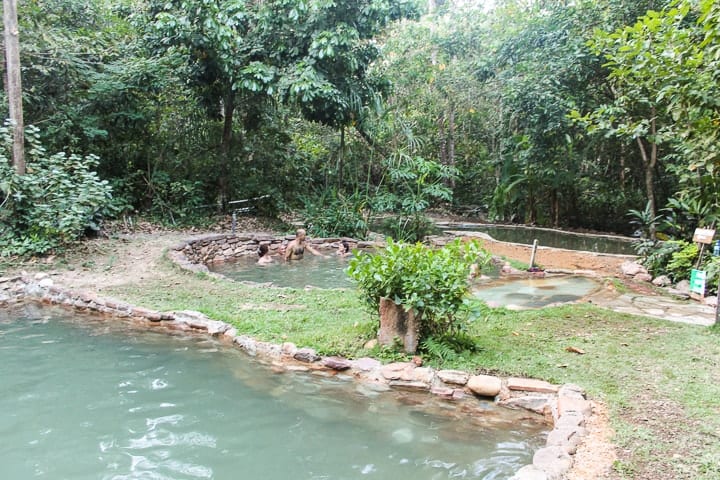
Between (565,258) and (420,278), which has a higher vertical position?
(420,278)

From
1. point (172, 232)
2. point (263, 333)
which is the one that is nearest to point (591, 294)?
point (263, 333)

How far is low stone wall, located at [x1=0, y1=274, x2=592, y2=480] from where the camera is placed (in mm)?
2762

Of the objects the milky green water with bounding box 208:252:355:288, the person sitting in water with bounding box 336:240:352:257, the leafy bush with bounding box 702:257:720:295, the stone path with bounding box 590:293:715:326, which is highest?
the leafy bush with bounding box 702:257:720:295

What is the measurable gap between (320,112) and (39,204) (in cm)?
605

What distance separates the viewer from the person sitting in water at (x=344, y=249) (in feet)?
33.5

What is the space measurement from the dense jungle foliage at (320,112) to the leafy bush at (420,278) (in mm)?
4833

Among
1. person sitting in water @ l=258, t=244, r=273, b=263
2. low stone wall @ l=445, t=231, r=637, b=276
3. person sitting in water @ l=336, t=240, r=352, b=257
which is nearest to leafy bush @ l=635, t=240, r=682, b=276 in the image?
low stone wall @ l=445, t=231, r=637, b=276

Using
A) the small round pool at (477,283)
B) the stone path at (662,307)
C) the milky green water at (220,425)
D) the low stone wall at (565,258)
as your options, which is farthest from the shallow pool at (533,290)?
the milky green water at (220,425)

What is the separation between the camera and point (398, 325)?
4188mm

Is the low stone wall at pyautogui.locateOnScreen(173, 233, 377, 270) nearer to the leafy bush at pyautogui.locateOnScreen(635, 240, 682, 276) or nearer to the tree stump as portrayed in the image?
the leafy bush at pyautogui.locateOnScreen(635, 240, 682, 276)

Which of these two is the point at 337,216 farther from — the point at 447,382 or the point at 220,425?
the point at 220,425

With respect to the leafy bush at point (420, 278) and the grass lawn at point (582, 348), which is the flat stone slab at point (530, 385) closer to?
the grass lawn at point (582, 348)

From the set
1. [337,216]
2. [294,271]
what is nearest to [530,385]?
[294,271]

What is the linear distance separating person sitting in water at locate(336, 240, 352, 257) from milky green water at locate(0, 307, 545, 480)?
5817 millimetres
